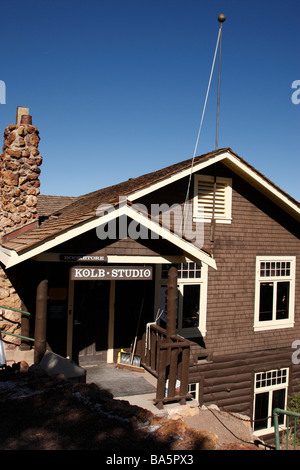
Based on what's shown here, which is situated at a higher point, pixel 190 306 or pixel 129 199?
pixel 129 199

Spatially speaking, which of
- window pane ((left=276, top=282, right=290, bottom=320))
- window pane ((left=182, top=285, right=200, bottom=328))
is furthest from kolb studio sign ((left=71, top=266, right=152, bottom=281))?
window pane ((left=276, top=282, right=290, bottom=320))

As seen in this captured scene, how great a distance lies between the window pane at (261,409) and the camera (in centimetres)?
1248

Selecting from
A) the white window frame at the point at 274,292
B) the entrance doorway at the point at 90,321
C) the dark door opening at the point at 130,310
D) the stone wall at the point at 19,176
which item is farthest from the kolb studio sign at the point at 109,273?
the white window frame at the point at 274,292

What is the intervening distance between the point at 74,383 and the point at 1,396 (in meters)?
1.29

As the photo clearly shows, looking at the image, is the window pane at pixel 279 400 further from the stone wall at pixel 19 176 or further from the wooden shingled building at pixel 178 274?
the stone wall at pixel 19 176

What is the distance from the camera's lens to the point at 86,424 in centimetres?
587

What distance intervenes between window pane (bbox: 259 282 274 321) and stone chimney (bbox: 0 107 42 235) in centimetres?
736

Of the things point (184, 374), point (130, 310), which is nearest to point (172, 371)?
point (184, 374)

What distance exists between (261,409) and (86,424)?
28.2 ft

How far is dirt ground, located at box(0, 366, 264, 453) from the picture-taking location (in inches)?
211

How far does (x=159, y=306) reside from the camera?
1070 cm

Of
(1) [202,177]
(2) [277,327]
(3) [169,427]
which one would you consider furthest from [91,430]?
(2) [277,327]

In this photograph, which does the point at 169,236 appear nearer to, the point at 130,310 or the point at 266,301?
the point at 130,310

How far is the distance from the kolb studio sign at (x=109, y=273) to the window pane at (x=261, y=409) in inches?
266
